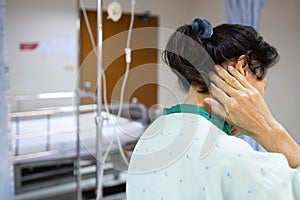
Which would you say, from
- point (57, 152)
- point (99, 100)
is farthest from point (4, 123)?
point (57, 152)

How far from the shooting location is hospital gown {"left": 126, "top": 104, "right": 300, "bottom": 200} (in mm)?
577

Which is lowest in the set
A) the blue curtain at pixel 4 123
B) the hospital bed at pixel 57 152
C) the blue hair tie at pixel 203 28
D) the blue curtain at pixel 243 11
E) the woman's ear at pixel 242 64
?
the hospital bed at pixel 57 152

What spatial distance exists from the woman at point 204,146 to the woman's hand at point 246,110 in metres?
0.03

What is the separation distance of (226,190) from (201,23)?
1.35ft

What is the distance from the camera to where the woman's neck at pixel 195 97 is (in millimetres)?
763

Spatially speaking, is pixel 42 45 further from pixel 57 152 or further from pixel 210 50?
pixel 210 50

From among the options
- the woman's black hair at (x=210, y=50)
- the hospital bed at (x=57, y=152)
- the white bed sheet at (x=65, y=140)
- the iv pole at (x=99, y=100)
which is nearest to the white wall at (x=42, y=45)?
the hospital bed at (x=57, y=152)

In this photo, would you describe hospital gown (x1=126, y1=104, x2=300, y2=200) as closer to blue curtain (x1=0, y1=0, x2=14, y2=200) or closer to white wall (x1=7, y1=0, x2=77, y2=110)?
blue curtain (x1=0, y1=0, x2=14, y2=200)

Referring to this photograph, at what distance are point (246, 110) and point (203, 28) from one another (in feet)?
0.74

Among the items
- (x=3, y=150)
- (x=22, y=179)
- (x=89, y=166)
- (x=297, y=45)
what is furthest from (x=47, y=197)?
(x=297, y=45)

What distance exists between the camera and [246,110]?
0.74m

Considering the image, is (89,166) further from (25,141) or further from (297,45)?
(297,45)

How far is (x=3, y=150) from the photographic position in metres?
1.36

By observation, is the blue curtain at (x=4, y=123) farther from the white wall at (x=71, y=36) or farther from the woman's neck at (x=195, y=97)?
the white wall at (x=71, y=36)
